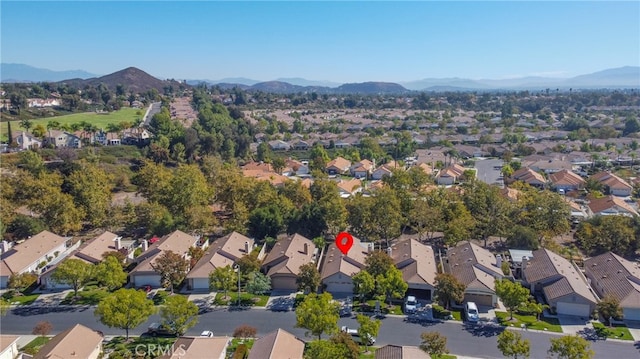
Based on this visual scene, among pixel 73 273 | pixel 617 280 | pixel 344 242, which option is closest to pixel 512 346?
pixel 617 280

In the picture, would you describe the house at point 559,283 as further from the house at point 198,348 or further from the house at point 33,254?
the house at point 33,254

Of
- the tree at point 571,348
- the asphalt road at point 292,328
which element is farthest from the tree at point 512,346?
the asphalt road at point 292,328

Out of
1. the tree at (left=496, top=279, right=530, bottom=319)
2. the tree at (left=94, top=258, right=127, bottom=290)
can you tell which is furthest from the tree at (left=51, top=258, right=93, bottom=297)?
the tree at (left=496, top=279, right=530, bottom=319)

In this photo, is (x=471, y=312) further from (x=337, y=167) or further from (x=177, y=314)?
(x=337, y=167)

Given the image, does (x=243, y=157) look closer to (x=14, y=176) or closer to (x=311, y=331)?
(x=14, y=176)

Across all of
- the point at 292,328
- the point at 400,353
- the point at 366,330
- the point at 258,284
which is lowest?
the point at 292,328

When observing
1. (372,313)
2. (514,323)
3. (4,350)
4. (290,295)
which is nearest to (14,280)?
(4,350)
